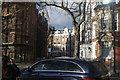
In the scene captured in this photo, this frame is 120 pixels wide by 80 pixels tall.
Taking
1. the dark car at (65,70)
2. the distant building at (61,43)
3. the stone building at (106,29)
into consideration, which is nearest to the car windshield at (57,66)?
the dark car at (65,70)

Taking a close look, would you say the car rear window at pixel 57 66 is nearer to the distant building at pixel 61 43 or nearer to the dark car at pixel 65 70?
the dark car at pixel 65 70

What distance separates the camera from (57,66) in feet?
25.0

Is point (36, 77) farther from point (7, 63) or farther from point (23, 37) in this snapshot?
point (23, 37)

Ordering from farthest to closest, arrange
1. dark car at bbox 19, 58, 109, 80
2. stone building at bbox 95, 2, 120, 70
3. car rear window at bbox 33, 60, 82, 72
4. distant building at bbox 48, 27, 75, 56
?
1. distant building at bbox 48, 27, 75, 56
2. stone building at bbox 95, 2, 120, 70
3. car rear window at bbox 33, 60, 82, 72
4. dark car at bbox 19, 58, 109, 80

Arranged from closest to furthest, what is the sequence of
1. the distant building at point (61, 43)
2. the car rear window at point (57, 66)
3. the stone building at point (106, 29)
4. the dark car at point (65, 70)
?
1. the dark car at point (65, 70)
2. the car rear window at point (57, 66)
3. the stone building at point (106, 29)
4. the distant building at point (61, 43)

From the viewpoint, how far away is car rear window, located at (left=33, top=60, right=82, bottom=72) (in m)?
7.21

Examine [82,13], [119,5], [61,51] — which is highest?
[119,5]

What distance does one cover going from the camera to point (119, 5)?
23.5 meters

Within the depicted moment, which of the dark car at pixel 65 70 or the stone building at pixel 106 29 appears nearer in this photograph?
the dark car at pixel 65 70

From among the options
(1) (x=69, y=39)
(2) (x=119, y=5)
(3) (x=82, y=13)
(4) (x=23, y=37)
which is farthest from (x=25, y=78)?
(1) (x=69, y=39)

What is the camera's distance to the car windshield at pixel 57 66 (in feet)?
23.7

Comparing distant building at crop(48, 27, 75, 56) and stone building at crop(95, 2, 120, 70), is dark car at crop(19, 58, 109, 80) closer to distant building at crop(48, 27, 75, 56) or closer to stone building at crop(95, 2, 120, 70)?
stone building at crop(95, 2, 120, 70)

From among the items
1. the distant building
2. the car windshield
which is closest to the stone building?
the car windshield

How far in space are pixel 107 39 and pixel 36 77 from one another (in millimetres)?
20935
